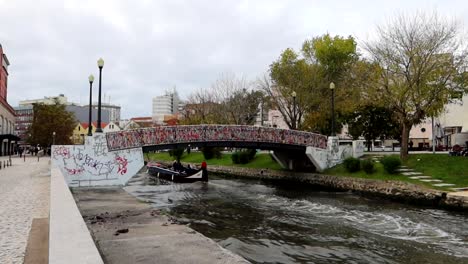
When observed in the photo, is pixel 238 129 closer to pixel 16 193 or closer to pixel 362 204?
pixel 362 204

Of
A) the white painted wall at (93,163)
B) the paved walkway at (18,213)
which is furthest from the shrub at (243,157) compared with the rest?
the paved walkway at (18,213)

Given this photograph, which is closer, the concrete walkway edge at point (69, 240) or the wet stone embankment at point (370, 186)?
the concrete walkway edge at point (69, 240)

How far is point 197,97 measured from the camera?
6600cm

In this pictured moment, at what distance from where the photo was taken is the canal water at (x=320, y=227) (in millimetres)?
13172

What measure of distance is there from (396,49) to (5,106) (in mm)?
67602

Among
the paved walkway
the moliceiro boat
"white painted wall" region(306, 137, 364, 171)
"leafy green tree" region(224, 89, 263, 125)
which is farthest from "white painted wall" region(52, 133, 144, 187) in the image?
"leafy green tree" region(224, 89, 263, 125)

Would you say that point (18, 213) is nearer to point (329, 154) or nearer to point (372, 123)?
point (329, 154)

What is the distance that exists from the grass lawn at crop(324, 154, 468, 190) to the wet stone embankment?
2.16ft

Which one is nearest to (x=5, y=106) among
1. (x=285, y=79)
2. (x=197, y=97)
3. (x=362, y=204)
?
(x=197, y=97)

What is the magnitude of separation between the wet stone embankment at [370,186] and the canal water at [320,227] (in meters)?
1.49

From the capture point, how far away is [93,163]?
26422 mm

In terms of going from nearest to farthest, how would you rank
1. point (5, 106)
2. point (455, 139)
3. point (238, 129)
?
point (238, 129) → point (455, 139) → point (5, 106)

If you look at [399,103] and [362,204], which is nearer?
[362,204]

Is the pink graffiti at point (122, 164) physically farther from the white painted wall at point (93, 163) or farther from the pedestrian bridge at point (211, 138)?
the pedestrian bridge at point (211, 138)
